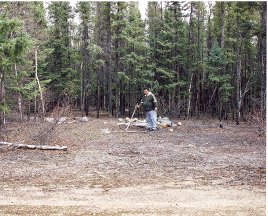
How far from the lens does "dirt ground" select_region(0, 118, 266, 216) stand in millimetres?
6953

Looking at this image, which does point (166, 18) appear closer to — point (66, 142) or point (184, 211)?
point (66, 142)

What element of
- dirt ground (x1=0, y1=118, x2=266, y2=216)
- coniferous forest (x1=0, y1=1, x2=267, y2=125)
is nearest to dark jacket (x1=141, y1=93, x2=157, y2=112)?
dirt ground (x1=0, y1=118, x2=266, y2=216)

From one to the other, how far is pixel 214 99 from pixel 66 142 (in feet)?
89.0

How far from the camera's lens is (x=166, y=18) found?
110 ft

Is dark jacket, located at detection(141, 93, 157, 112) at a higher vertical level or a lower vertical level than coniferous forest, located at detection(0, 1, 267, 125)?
lower

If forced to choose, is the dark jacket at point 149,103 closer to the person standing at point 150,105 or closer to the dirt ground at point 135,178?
the person standing at point 150,105

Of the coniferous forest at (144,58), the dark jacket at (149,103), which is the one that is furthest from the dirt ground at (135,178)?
the coniferous forest at (144,58)

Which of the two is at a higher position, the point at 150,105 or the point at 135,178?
the point at 150,105

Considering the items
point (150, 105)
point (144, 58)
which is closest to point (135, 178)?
point (150, 105)

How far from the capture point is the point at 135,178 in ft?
30.5

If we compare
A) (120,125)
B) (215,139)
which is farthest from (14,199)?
(120,125)

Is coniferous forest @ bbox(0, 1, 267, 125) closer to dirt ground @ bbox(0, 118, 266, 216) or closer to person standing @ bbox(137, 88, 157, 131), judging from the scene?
person standing @ bbox(137, 88, 157, 131)

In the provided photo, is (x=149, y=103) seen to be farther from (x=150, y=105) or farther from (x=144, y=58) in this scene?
(x=144, y=58)

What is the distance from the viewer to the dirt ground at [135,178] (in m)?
6.95
